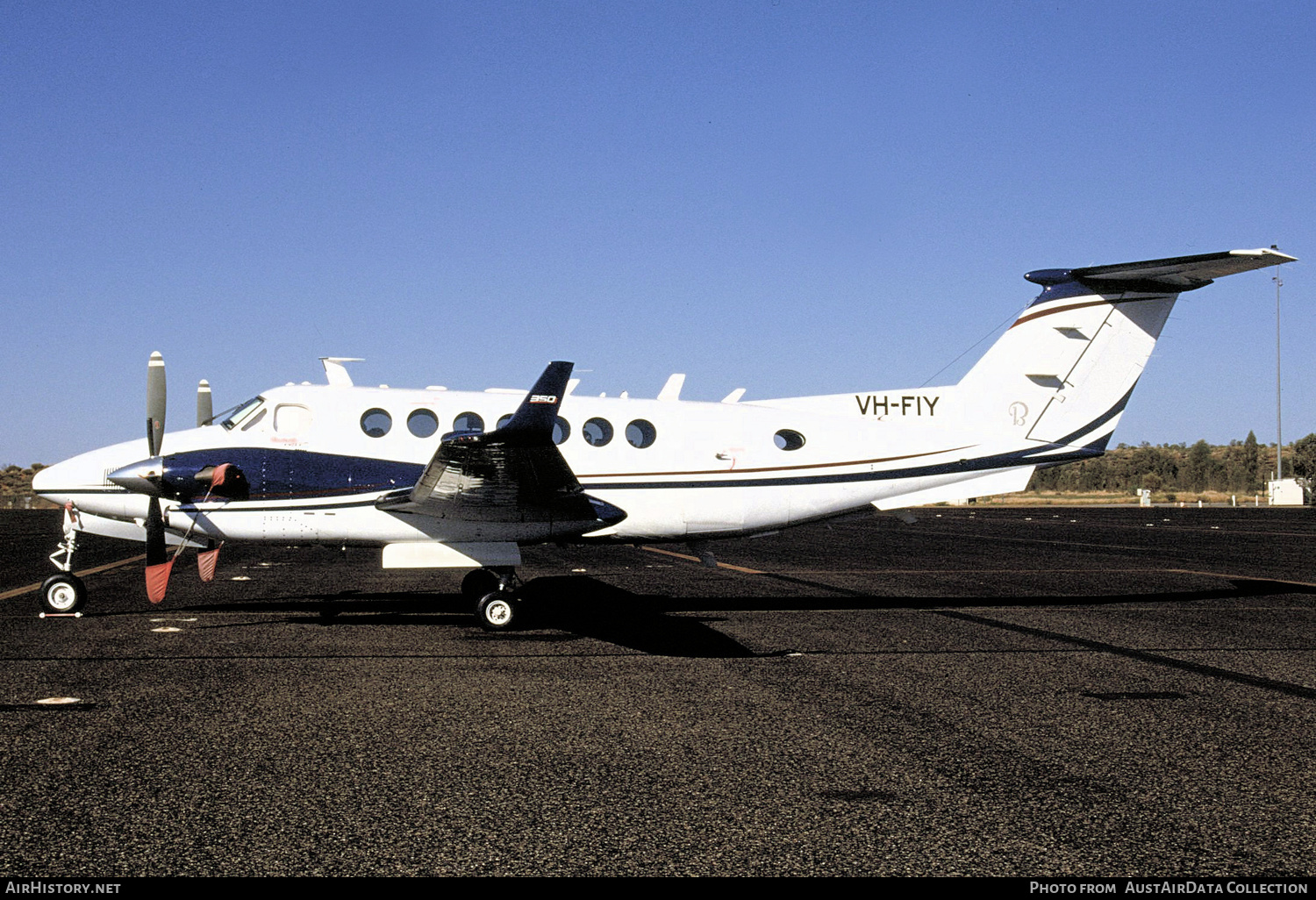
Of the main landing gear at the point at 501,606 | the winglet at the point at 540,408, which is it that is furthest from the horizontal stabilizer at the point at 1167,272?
the main landing gear at the point at 501,606

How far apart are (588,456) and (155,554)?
18.2ft

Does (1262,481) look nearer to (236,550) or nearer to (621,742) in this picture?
(236,550)

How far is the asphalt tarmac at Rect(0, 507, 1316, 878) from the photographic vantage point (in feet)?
16.1

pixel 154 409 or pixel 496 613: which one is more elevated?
pixel 154 409

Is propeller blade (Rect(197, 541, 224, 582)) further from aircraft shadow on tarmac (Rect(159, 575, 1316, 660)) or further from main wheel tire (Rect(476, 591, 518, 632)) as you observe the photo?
main wheel tire (Rect(476, 591, 518, 632))

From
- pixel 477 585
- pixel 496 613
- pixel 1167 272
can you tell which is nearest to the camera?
pixel 496 613

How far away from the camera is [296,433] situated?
13.7 meters

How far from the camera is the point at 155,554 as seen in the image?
12.9 m

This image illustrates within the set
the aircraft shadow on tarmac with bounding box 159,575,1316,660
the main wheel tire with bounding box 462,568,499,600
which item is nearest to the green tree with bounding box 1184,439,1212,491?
the aircraft shadow on tarmac with bounding box 159,575,1316,660

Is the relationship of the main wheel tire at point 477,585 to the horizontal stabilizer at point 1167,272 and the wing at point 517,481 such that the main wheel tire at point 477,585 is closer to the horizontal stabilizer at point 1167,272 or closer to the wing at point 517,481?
the wing at point 517,481

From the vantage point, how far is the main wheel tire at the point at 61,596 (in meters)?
13.5

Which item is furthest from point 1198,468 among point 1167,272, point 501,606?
point 501,606

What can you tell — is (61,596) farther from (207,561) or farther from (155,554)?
(207,561)

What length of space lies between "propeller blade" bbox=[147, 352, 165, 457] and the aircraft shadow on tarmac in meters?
2.56
